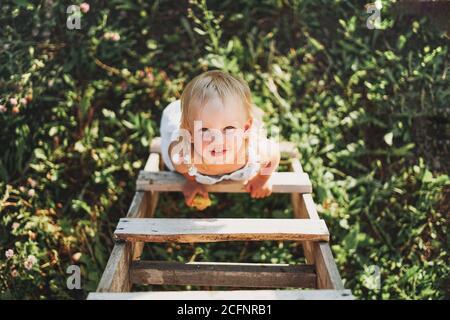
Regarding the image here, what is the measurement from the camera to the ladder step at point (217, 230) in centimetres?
210

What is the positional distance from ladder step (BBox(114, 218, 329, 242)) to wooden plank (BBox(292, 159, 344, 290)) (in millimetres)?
64

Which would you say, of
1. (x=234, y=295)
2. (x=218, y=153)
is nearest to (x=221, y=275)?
(x=234, y=295)

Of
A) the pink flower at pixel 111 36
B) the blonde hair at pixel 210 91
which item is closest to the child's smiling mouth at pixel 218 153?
the blonde hair at pixel 210 91

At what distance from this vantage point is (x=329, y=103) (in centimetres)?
328

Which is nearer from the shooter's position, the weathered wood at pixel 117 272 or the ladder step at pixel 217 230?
the weathered wood at pixel 117 272

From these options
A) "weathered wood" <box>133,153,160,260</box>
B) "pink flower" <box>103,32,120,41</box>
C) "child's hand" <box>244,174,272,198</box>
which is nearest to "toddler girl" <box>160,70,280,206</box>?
"child's hand" <box>244,174,272,198</box>

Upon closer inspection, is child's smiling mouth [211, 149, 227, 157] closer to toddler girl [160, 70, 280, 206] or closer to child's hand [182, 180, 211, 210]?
toddler girl [160, 70, 280, 206]

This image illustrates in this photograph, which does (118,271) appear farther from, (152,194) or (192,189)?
(152,194)

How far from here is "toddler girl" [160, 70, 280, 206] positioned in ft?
6.99

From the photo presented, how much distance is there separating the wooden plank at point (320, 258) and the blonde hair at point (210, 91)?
551 mm

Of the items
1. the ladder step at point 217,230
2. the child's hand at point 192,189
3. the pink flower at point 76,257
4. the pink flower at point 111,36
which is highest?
the pink flower at point 111,36

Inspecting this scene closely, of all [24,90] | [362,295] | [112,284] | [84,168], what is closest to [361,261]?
[362,295]

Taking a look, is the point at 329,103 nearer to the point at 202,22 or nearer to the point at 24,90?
the point at 202,22

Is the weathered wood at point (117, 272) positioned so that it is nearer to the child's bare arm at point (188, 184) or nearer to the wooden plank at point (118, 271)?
the wooden plank at point (118, 271)
